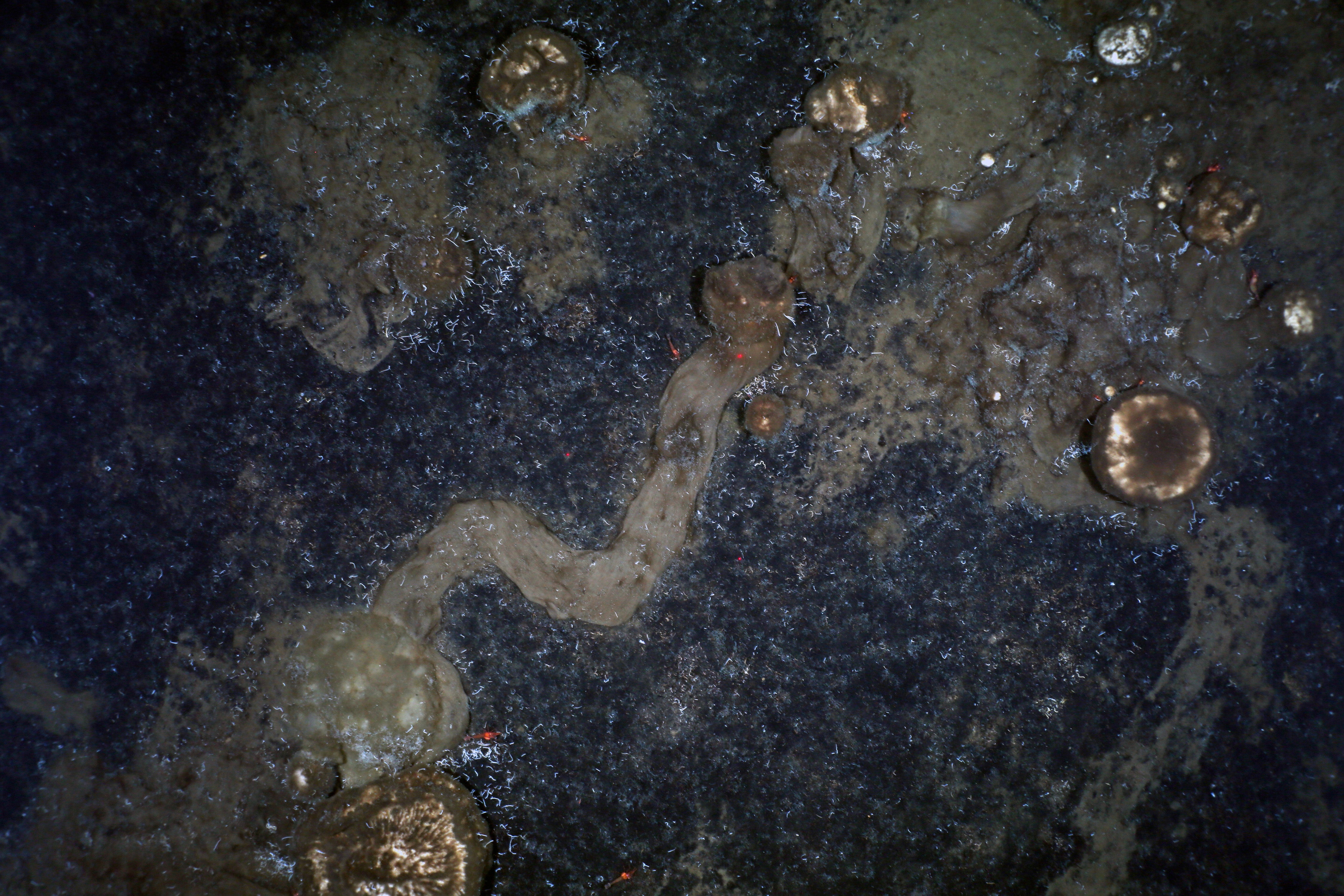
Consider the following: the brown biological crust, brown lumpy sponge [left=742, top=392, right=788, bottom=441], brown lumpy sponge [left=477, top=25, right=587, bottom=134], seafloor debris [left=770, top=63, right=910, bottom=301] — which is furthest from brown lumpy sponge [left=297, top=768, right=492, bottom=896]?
brown lumpy sponge [left=477, top=25, right=587, bottom=134]

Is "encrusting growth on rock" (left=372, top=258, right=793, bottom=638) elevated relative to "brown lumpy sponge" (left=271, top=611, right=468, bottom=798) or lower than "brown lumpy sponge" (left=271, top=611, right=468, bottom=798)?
elevated

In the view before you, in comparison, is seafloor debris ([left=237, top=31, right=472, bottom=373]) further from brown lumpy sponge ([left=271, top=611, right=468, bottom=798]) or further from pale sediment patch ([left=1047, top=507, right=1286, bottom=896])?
pale sediment patch ([left=1047, top=507, right=1286, bottom=896])

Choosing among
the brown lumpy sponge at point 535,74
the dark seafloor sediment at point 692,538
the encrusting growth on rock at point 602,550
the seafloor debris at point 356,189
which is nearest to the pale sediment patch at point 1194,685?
the dark seafloor sediment at point 692,538

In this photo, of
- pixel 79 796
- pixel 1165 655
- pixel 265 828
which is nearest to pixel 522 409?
pixel 265 828

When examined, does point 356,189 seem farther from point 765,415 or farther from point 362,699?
point 362,699

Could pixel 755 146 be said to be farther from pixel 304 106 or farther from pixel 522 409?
pixel 304 106

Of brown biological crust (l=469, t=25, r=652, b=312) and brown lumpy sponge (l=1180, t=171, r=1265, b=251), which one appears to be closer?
brown lumpy sponge (l=1180, t=171, r=1265, b=251)

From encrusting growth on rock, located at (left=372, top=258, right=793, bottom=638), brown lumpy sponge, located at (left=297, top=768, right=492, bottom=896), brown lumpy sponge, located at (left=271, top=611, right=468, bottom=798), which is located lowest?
brown lumpy sponge, located at (left=297, top=768, right=492, bottom=896)
